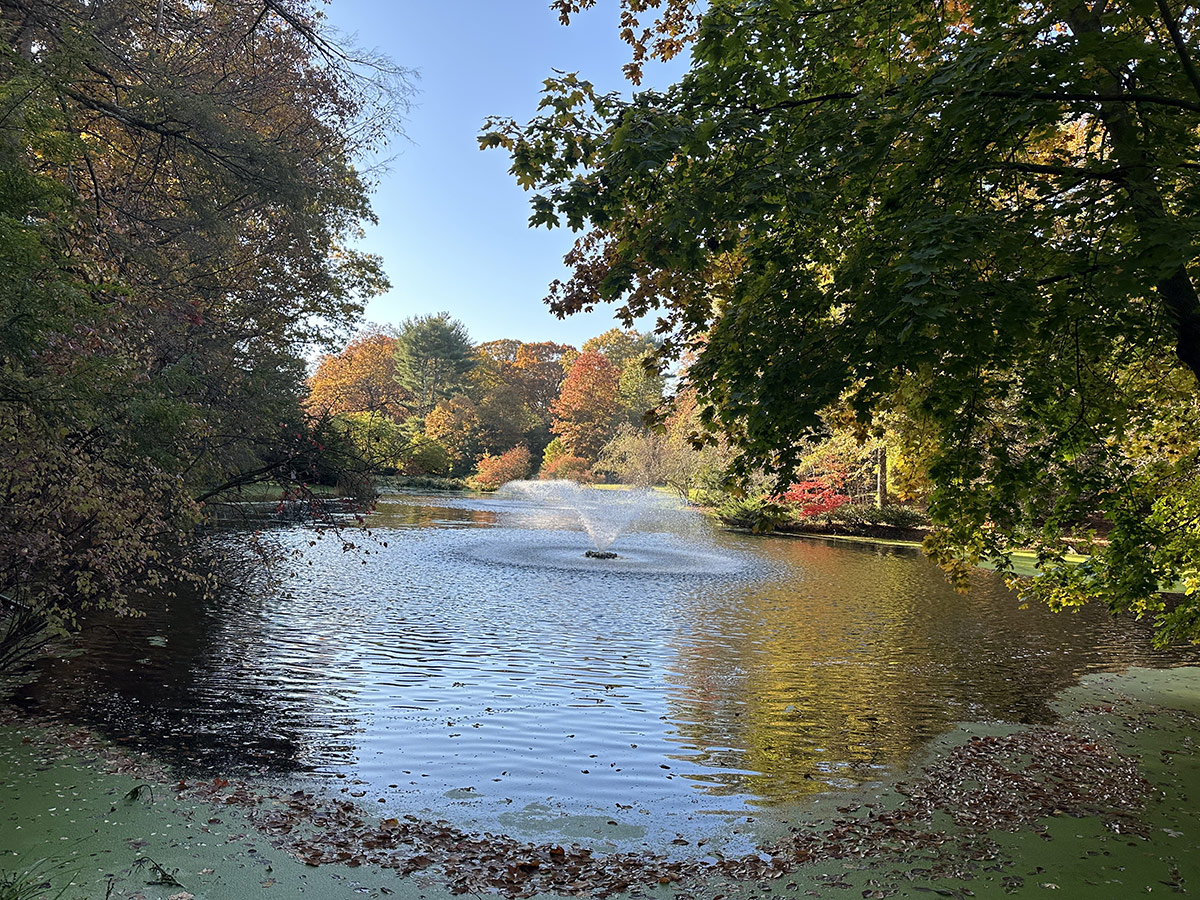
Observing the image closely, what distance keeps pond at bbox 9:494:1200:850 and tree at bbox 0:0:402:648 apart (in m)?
1.37

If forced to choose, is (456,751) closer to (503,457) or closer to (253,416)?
(253,416)

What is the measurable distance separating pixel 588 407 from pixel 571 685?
2412 inches

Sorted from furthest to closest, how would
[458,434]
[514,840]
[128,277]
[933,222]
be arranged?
[458,434]
[128,277]
[514,840]
[933,222]

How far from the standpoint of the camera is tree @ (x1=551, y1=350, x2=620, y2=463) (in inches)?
2670

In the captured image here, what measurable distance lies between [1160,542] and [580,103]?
18.7ft

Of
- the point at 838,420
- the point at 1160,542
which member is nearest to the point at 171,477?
the point at 838,420

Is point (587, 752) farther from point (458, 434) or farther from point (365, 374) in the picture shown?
point (365, 374)

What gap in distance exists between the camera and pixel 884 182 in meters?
5.50

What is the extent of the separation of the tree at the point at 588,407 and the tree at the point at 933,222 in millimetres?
59531

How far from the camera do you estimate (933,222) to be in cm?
422

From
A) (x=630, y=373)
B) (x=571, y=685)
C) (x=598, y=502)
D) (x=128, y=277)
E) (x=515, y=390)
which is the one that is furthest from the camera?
(x=515, y=390)

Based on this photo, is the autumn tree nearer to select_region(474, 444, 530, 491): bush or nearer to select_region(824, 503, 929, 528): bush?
select_region(474, 444, 530, 491): bush

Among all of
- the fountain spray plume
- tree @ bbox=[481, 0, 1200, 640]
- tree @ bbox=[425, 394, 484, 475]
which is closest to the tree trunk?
the fountain spray plume

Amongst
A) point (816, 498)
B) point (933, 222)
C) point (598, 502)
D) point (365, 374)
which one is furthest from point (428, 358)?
point (933, 222)
